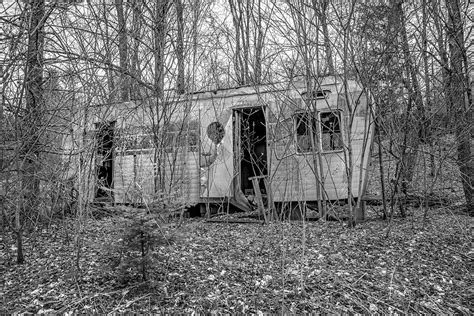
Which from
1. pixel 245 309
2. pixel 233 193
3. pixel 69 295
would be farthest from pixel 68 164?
pixel 233 193

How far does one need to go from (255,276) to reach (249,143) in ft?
14.3

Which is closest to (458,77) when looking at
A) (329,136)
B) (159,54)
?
(329,136)

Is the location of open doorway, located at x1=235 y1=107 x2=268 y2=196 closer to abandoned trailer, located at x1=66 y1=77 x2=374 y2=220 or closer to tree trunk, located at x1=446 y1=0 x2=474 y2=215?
abandoned trailer, located at x1=66 y1=77 x2=374 y2=220

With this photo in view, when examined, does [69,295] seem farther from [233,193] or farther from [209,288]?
[233,193]

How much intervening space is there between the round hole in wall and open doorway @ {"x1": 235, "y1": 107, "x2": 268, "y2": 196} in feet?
1.16

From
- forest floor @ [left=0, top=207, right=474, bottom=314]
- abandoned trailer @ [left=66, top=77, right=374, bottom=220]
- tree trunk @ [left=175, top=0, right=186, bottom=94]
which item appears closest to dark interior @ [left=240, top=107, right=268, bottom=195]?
abandoned trailer @ [left=66, top=77, right=374, bottom=220]

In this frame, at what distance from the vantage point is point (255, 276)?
3844 millimetres

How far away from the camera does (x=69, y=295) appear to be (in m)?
3.41

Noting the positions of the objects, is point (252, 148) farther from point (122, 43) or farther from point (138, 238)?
point (138, 238)

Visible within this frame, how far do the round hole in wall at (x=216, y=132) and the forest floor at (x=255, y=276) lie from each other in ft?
9.64

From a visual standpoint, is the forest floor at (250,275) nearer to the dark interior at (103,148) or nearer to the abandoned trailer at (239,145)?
the dark interior at (103,148)

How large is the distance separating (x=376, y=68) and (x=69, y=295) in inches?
177

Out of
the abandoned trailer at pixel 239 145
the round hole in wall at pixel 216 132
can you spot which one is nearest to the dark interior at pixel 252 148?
the abandoned trailer at pixel 239 145

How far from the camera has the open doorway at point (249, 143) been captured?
312 inches
